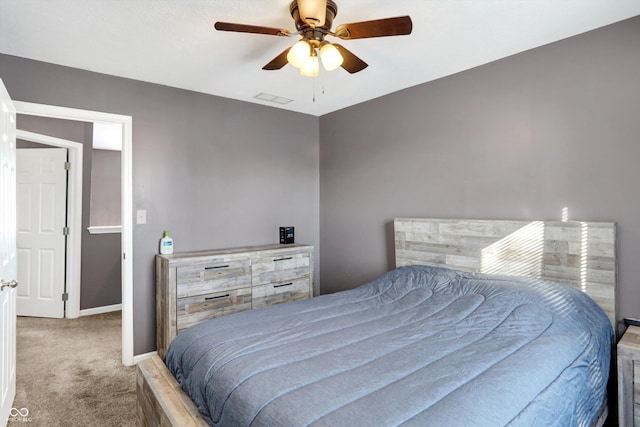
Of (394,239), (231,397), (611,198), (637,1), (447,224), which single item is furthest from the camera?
(394,239)

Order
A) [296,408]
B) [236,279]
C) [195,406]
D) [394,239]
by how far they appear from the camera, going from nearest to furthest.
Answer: [296,408] < [195,406] < [236,279] < [394,239]

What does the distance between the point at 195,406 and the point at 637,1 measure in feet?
10.1

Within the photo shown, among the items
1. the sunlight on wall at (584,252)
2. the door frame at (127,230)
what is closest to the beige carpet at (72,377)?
the door frame at (127,230)

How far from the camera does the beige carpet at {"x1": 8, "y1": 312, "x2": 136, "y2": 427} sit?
228 centimetres

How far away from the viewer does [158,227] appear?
321 cm

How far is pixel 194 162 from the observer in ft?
11.2

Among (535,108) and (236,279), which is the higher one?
(535,108)

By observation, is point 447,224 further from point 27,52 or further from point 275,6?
point 27,52

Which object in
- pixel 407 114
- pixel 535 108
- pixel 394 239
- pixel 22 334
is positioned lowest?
pixel 22 334

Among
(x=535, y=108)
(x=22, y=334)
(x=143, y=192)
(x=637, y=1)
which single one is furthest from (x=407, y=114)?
(x=22, y=334)

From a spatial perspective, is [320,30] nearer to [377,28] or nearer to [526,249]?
[377,28]

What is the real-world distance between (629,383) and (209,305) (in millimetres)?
2806

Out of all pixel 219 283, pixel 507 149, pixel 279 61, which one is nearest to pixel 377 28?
pixel 279 61

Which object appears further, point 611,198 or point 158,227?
point 158,227
